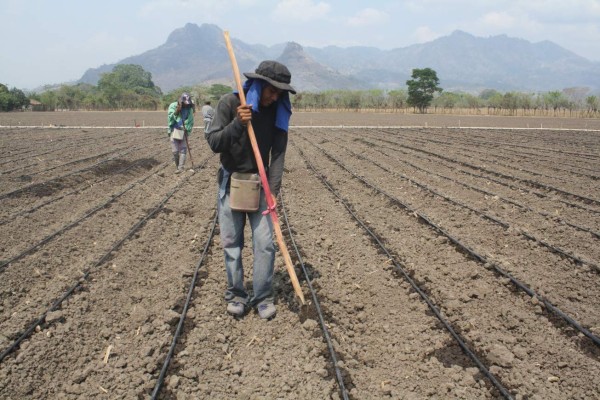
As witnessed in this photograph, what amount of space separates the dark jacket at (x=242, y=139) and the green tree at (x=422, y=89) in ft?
211

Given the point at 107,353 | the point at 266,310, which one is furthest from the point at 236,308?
the point at 107,353

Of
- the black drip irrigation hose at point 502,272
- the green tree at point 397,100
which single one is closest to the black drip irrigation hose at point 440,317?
the black drip irrigation hose at point 502,272

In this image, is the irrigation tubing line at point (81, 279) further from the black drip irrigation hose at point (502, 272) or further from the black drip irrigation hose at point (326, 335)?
the black drip irrigation hose at point (502, 272)

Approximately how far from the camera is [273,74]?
3.38 metres

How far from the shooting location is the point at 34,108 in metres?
66.4

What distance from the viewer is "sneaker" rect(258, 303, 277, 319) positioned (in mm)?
3947

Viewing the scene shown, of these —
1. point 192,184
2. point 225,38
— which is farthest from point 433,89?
point 225,38

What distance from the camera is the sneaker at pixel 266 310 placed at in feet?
13.0

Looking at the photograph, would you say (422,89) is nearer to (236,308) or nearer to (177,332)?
(236,308)

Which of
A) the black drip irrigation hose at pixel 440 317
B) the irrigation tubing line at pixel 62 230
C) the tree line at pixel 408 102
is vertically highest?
the tree line at pixel 408 102

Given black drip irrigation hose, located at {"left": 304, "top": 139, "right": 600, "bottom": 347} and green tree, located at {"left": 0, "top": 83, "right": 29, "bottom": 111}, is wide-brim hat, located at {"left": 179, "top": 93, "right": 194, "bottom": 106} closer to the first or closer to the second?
black drip irrigation hose, located at {"left": 304, "top": 139, "right": 600, "bottom": 347}

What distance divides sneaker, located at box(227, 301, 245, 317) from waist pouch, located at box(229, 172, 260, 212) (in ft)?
2.92

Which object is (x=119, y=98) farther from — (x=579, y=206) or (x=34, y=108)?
(x=579, y=206)

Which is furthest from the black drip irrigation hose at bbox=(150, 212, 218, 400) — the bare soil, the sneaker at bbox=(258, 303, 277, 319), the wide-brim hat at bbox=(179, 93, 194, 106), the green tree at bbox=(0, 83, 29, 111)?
the green tree at bbox=(0, 83, 29, 111)
